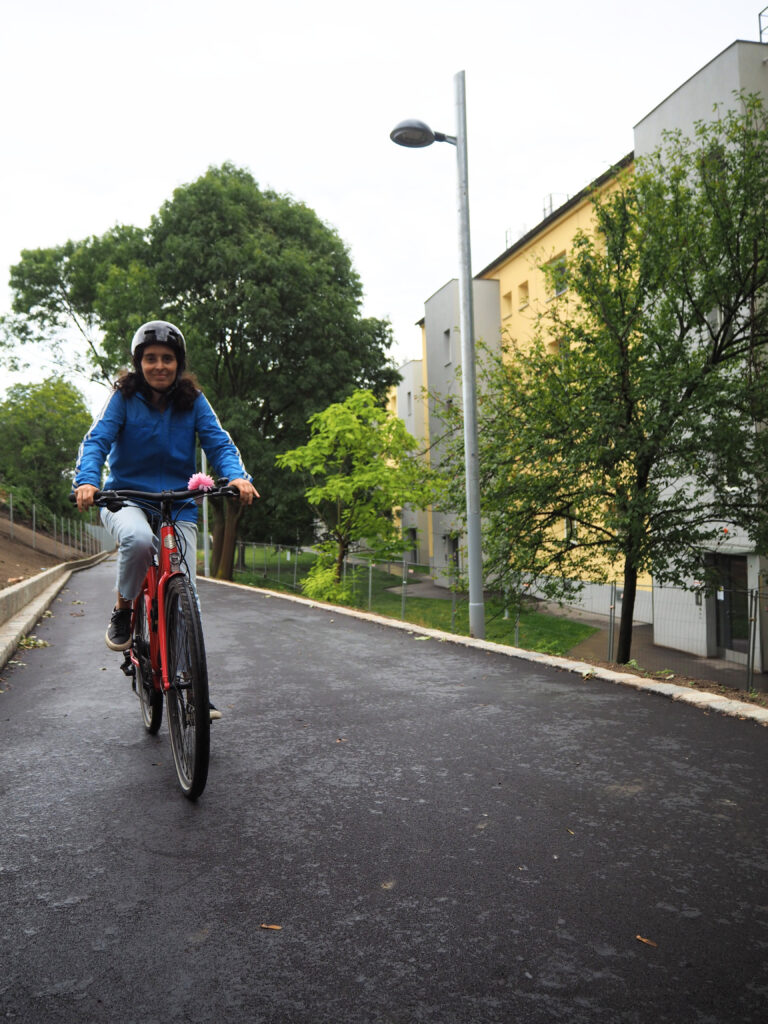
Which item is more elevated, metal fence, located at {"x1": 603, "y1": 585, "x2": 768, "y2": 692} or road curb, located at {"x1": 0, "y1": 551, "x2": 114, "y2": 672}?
road curb, located at {"x1": 0, "y1": 551, "x2": 114, "y2": 672}

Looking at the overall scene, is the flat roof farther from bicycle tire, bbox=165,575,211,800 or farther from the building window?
bicycle tire, bbox=165,575,211,800

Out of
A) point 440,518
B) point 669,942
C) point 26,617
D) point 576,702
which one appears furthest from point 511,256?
point 669,942

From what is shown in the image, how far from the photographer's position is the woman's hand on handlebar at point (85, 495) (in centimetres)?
368

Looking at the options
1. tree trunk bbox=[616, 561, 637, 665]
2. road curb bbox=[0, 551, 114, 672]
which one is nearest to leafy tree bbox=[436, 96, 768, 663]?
tree trunk bbox=[616, 561, 637, 665]

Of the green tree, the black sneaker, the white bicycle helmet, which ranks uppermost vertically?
the green tree

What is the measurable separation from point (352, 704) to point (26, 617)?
6269 millimetres

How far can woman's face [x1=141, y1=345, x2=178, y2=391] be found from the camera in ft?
13.8

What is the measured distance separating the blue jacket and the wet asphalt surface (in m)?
1.44

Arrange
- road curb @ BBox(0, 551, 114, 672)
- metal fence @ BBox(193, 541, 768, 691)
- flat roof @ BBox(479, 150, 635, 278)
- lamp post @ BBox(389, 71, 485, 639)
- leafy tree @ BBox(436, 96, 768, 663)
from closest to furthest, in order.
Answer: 1. road curb @ BBox(0, 551, 114, 672)
2. lamp post @ BBox(389, 71, 485, 639)
3. leafy tree @ BBox(436, 96, 768, 663)
4. metal fence @ BBox(193, 541, 768, 691)
5. flat roof @ BBox(479, 150, 635, 278)

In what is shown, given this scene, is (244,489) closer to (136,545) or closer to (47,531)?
(136,545)

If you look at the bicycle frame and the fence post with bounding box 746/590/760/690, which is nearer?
the bicycle frame

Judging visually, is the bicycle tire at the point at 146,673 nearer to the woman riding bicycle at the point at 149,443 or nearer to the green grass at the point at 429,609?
the woman riding bicycle at the point at 149,443

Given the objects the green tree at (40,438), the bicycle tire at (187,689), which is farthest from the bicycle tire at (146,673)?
the green tree at (40,438)

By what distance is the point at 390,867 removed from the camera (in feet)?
9.34
